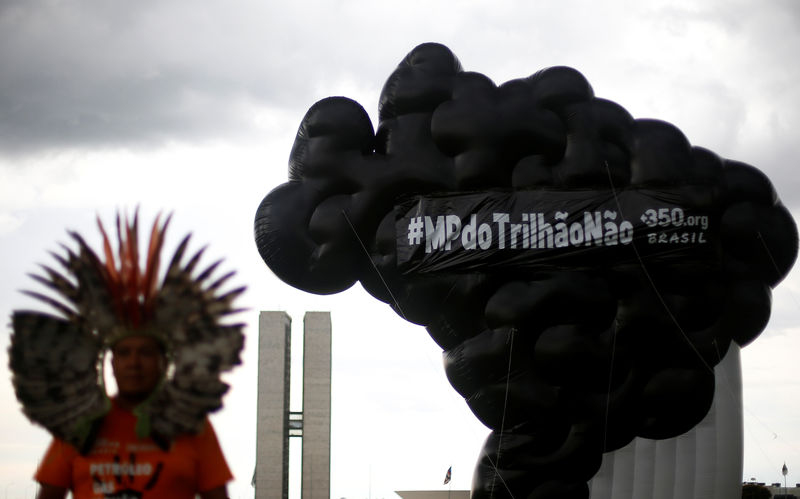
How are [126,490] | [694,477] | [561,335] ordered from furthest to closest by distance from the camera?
[694,477], [561,335], [126,490]

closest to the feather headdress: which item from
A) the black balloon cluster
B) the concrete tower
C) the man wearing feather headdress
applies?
the man wearing feather headdress

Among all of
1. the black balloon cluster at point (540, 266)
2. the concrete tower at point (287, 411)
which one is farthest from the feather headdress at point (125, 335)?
the concrete tower at point (287, 411)

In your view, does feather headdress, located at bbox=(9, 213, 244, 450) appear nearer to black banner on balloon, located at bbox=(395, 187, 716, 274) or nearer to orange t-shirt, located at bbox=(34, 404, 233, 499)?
orange t-shirt, located at bbox=(34, 404, 233, 499)

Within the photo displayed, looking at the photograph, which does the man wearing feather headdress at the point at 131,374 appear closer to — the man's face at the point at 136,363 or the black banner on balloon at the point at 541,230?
the man's face at the point at 136,363

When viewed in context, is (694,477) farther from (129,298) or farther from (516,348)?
(129,298)

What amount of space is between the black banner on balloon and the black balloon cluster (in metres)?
0.04

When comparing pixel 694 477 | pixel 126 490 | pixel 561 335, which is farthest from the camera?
pixel 694 477

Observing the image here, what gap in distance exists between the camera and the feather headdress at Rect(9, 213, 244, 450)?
2.53 metres

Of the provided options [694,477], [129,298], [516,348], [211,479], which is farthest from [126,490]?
[694,477]

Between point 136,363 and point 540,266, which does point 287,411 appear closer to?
point 540,266

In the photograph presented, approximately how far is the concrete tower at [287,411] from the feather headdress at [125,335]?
71.0ft

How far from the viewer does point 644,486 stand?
905cm

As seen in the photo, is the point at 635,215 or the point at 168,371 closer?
the point at 168,371

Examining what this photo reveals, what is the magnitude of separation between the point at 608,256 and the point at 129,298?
667 centimetres
